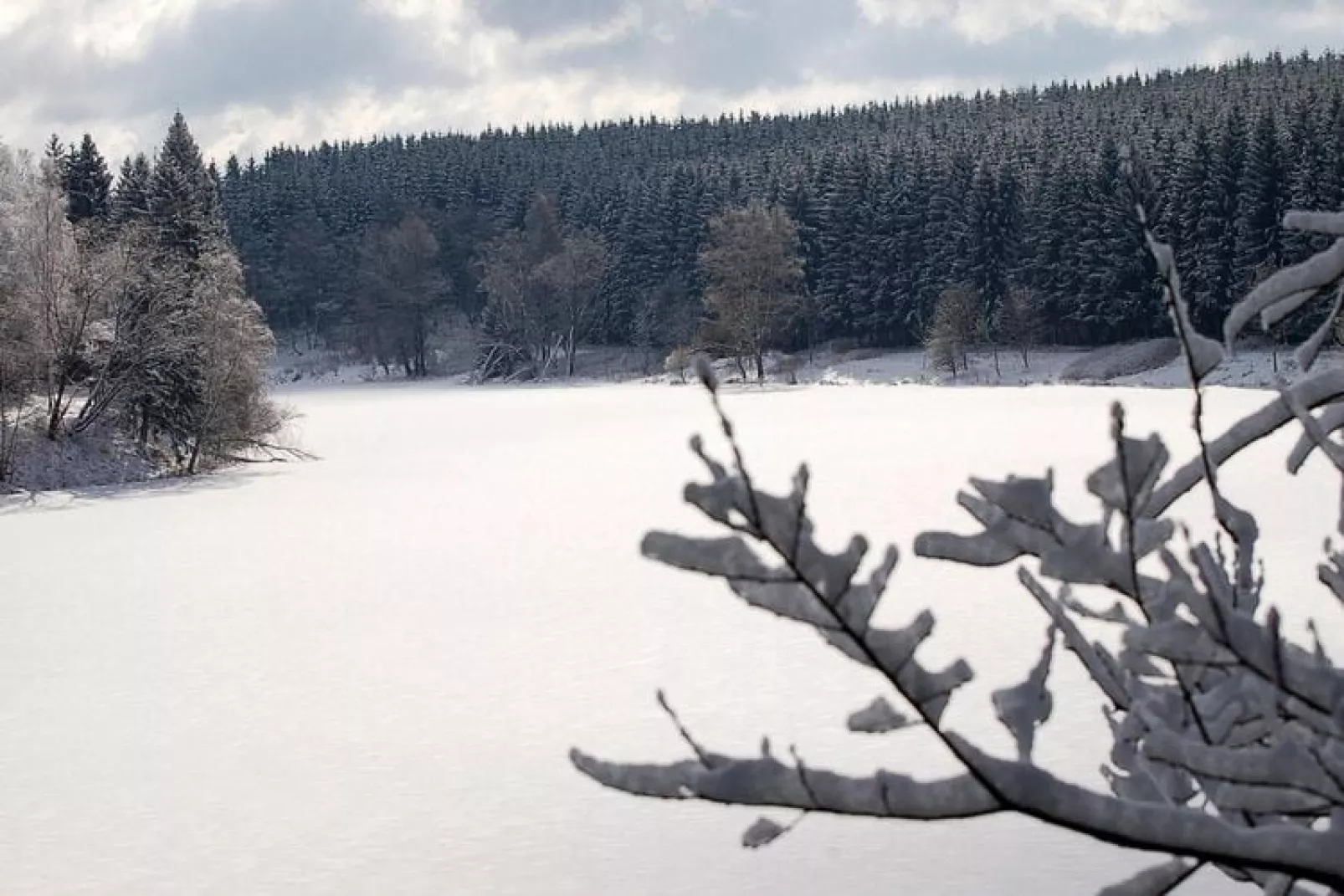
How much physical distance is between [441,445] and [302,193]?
261 ft

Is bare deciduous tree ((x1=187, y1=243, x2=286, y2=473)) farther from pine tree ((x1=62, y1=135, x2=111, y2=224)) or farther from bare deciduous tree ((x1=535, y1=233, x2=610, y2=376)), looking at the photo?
bare deciduous tree ((x1=535, y1=233, x2=610, y2=376))

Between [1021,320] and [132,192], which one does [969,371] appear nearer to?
[1021,320]

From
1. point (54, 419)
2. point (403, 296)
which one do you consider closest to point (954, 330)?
point (403, 296)

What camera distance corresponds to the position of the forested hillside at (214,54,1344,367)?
5800cm

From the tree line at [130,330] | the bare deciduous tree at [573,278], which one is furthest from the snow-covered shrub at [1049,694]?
the bare deciduous tree at [573,278]

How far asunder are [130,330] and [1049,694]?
94.5 feet

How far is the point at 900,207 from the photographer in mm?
70250

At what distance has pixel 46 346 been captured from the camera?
26.8 m

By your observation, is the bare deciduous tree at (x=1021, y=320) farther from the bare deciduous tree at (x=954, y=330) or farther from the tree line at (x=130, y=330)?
the tree line at (x=130, y=330)

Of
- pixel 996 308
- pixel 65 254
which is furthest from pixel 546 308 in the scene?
pixel 65 254

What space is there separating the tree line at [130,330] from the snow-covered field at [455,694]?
255 inches

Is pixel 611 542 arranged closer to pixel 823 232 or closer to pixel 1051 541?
pixel 1051 541

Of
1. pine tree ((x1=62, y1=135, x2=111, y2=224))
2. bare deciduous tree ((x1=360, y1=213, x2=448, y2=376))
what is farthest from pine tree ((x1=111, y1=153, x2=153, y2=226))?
bare deciduous tree ((x1=360, y1=213, x2=448, y2=376))

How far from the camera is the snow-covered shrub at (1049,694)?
4.45 ft
